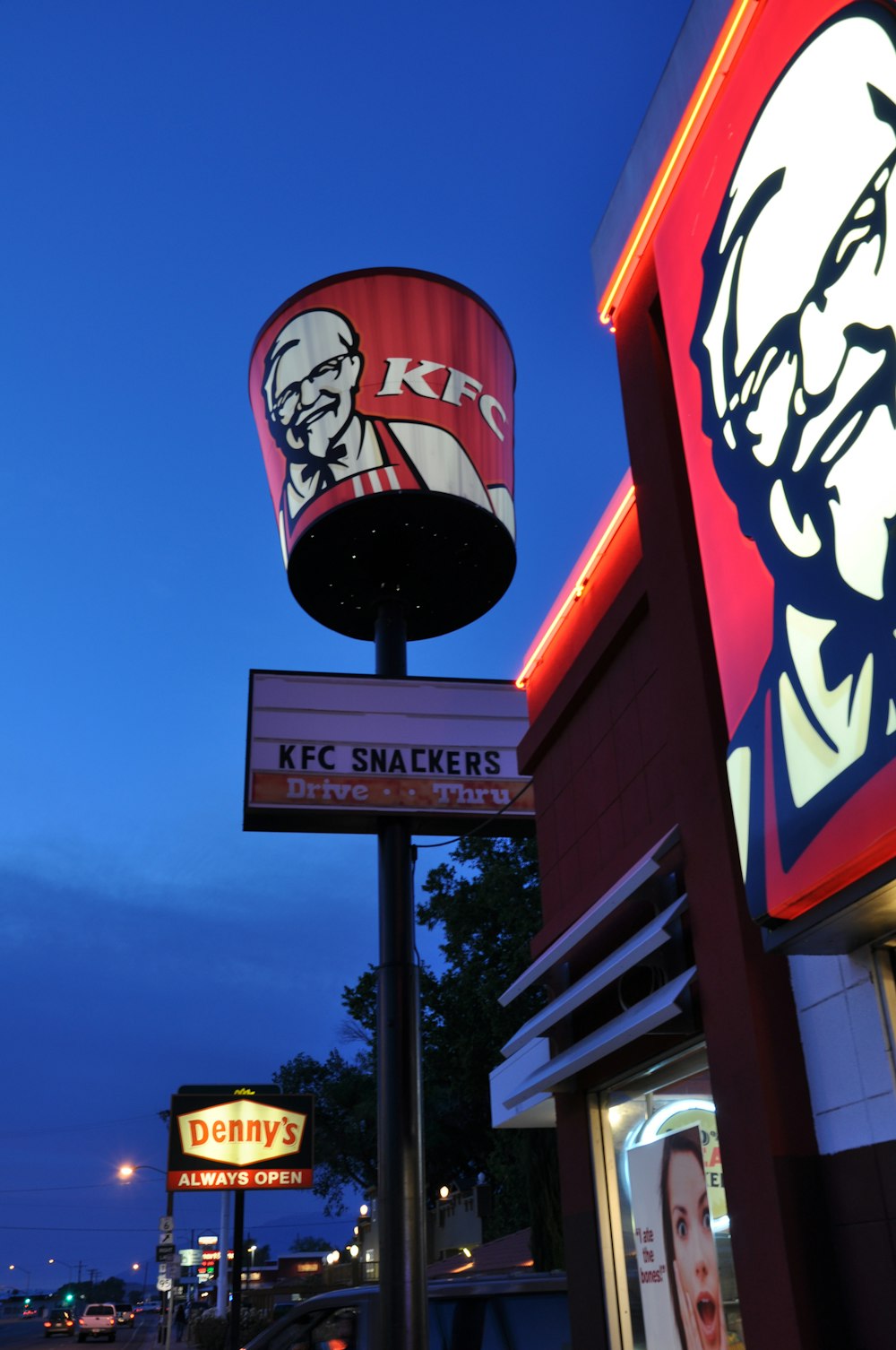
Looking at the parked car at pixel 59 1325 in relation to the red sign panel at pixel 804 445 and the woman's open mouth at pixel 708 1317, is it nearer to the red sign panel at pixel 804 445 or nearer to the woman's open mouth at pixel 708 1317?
the woman's open mouth at pixel 708 1317

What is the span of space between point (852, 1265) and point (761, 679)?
2.55 meters

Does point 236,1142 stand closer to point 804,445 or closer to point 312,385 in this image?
point 312,385

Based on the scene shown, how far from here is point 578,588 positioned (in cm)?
978

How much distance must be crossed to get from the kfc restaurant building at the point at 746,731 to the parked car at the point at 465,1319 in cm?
24

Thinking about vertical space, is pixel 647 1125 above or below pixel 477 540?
below

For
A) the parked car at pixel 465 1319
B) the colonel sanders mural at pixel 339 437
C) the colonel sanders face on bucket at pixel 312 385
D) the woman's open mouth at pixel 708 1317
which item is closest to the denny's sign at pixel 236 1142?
→ the colonel sanders mural at pixel 339 437

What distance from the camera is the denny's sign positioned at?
2155 cm

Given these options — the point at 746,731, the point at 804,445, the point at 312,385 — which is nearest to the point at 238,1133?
the point at 312,385

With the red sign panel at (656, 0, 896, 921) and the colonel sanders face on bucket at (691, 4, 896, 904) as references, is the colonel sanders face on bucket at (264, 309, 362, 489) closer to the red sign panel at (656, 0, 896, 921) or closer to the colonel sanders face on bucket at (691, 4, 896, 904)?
the red sign panel at (656, 0, 896, 921)

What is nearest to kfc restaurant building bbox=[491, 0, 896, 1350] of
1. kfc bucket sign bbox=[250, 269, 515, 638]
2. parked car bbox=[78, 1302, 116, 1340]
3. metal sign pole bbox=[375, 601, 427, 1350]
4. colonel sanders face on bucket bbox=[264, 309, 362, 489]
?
metal sign pole bbox=[375, 601, 427, 1350]

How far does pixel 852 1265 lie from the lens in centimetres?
496

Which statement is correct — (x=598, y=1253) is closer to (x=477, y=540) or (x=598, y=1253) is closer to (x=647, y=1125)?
(x=647, y=1125)

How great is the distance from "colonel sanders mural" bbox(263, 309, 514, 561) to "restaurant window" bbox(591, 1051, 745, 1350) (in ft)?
25.6

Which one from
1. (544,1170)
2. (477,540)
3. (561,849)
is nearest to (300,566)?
(477,540)
